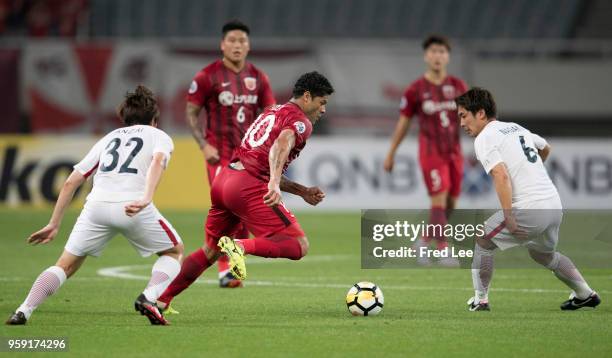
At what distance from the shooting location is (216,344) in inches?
265

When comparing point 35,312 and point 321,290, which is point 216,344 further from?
point 321,290

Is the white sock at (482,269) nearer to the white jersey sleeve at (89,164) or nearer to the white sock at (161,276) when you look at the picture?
the white sock at (161,276)

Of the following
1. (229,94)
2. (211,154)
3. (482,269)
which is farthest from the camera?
(229,94)

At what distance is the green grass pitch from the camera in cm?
667

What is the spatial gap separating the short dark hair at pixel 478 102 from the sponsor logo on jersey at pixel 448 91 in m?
4.54

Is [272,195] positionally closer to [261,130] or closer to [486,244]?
[261,130]

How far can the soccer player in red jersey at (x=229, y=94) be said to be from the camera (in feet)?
35.0

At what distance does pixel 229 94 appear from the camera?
35.1ft

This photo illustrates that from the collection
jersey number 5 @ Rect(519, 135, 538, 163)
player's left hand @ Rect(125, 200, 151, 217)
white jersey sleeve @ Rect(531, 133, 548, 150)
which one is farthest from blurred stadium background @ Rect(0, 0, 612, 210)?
player's left hand @ Rect(125, 200, 151, 217)

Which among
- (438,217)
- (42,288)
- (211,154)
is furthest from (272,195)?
(438,217)

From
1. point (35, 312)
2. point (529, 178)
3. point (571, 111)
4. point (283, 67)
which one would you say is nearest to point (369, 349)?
point (529, 178)

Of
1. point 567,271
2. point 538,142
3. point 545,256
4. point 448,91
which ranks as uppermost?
point 448,91

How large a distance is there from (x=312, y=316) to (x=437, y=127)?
524 cm

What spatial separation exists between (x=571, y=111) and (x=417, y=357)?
Answer: 58.3ft
